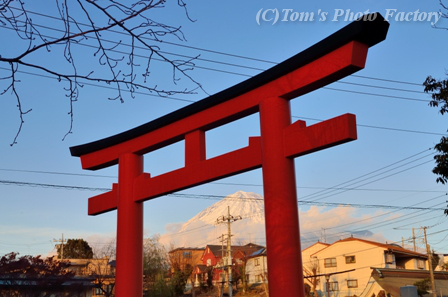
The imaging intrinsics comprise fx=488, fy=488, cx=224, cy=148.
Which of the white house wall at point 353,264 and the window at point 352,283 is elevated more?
the white house wall at point 353,264

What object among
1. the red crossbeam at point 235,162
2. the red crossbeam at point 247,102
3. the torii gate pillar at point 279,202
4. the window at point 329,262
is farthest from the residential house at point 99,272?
the torii gate pillar at point 279,202

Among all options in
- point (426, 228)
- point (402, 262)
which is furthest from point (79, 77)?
point (402, 262)

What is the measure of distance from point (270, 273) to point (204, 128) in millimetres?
2171

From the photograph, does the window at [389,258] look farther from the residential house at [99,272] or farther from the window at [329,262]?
the residential house at [99,272]

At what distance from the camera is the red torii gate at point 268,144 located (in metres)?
5.05

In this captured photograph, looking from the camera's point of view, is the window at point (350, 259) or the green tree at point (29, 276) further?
the window at point (350, 259)

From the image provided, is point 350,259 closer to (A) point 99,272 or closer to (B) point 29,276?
(A) point 99,272

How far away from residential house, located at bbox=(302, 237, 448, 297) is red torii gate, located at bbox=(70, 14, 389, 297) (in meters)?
23.4

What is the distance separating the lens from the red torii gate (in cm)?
505

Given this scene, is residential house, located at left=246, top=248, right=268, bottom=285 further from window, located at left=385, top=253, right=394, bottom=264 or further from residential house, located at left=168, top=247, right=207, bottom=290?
window, located at left=385, top=253, right=394, bottom=264

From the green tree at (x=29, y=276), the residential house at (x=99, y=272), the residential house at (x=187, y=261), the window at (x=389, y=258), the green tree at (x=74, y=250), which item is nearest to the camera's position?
the green tree at (x=29, y=276)

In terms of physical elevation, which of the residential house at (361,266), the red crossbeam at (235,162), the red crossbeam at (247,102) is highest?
the red crossbeam at (247,102)

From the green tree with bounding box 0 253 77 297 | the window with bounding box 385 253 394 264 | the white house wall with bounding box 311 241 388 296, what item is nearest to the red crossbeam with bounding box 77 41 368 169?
the green tree with bounding box 0 253 77 297

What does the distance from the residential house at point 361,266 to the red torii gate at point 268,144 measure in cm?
2340
